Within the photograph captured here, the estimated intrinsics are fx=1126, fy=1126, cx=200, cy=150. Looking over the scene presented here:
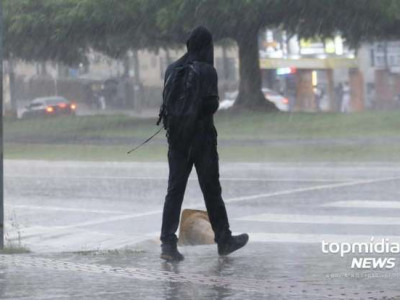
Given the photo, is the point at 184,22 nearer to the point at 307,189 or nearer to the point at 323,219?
the point at 307,189

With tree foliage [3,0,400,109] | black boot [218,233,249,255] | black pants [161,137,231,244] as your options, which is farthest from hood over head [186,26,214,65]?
tree foliage [3,0,400,109]

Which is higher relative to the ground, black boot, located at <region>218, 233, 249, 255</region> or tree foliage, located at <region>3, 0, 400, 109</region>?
tree foliage, located at <region>3, 0, 400, 109</region>

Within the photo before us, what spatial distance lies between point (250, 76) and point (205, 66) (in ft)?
91.8

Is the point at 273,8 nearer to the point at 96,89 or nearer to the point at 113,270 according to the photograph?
the point at 113,270

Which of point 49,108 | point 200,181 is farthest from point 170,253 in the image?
point 49,108

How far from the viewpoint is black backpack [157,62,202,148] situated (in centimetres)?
824

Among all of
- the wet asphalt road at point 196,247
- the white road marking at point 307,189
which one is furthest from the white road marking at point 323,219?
the white road marking at point 307,189

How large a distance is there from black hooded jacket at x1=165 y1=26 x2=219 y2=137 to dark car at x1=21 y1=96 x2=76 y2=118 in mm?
43697

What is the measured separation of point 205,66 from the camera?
27.3 ft

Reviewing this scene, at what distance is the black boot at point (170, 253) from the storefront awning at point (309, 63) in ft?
193

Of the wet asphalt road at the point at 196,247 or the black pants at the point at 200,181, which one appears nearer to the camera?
the wet asphalt road at the point at 196,247

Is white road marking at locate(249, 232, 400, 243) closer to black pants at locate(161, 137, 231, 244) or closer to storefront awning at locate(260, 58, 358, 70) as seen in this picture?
black pants at locate(161, 137, 231, 244)

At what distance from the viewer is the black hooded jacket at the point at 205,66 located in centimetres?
829

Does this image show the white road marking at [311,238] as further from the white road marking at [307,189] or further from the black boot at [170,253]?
the white road marking at [307,189]
